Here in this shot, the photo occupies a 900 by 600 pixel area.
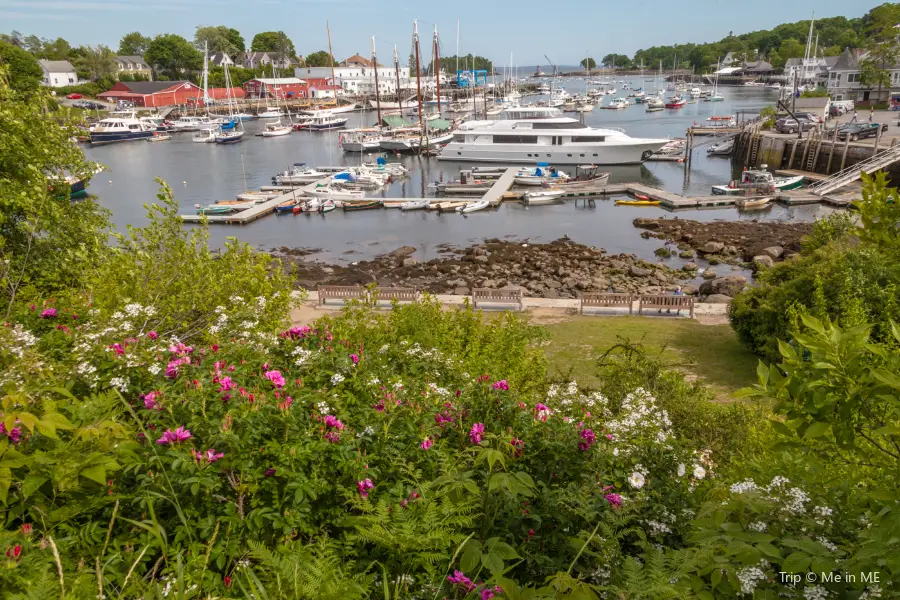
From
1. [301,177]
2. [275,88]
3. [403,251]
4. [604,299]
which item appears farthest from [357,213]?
[275,88]

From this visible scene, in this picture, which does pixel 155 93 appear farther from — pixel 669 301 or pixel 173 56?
pixel 669 301

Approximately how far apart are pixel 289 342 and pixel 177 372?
55.8 inches

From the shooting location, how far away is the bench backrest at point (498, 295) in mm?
19128

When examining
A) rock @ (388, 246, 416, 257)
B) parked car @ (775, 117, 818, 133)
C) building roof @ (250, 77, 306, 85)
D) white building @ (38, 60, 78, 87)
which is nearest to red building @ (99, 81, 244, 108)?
white building @ (38, 60, 78, 87)

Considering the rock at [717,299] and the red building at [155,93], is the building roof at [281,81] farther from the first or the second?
the rock at [717,299]

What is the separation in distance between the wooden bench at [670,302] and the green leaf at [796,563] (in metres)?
16.1

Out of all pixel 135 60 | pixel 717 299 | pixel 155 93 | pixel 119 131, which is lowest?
pixel 717 299

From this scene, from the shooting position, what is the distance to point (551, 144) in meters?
54.1

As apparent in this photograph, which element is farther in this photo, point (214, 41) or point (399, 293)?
point (214, 41)

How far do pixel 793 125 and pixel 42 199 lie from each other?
62.3 metres

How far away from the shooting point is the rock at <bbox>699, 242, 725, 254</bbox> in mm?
29562

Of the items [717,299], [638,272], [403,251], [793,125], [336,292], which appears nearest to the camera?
[336,292]

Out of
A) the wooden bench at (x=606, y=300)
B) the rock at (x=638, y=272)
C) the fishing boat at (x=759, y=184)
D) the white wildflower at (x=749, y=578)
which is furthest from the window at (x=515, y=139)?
the white wildflower at (x=749, y=578)

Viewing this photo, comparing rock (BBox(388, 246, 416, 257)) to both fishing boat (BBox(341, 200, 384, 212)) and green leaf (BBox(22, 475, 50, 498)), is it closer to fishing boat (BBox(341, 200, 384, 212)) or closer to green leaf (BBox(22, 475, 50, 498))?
fishing boat (BBox(341, 200, 384, 212))
